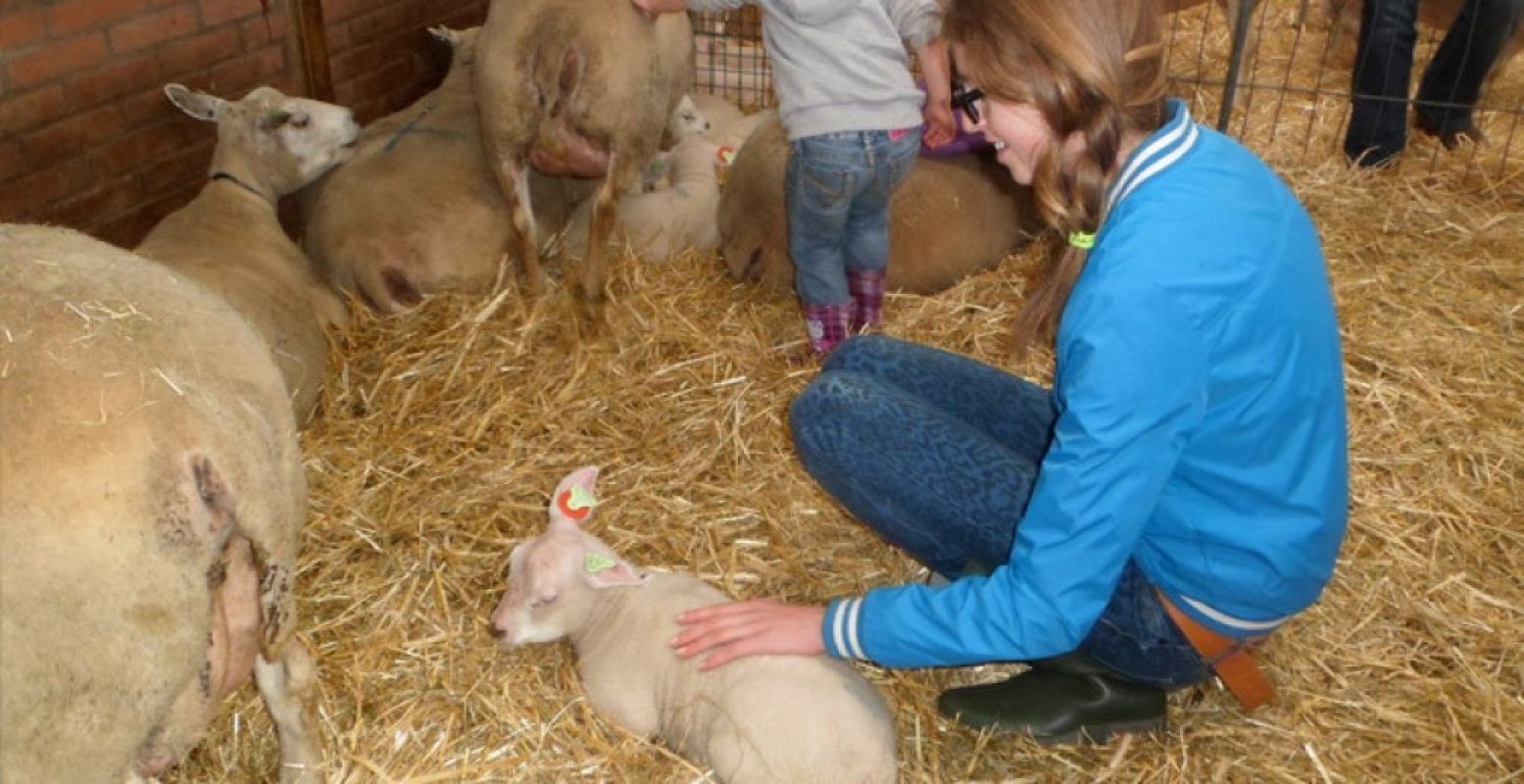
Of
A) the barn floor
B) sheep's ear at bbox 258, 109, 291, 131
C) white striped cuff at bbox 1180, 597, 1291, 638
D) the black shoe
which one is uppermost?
sheep's ear at bbox 258, 109, 291, 131

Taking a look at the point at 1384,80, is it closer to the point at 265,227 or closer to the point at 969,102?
the point at 969,102

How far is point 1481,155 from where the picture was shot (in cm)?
535

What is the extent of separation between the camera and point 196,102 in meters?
3.91

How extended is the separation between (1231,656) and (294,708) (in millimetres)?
1688

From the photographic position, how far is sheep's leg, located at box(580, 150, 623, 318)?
3869mm

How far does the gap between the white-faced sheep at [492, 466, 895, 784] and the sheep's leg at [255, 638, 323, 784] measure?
360mm

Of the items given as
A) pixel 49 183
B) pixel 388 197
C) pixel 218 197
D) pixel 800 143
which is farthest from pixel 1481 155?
pixel 49 183

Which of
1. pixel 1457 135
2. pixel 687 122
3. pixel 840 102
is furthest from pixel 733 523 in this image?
pixel 1457 135

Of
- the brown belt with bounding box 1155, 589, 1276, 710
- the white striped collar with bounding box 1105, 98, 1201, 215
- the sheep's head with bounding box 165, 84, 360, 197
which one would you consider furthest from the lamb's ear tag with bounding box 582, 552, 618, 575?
the sheep's head with bounding box 165, 84, 360, 197

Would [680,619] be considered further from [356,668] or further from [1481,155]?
[1481,155]

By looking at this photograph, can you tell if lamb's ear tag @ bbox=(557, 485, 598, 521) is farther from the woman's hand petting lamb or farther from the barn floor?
the woman's hand petting lamb

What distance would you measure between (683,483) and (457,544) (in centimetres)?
58

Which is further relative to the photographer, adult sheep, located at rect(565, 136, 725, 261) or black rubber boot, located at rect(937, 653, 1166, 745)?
adult sheep, located at rect(565, 136, 725, 261)

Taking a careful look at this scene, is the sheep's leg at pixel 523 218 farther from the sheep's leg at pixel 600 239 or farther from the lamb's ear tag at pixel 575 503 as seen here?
the lamb's ear tag at pixel 575 503
